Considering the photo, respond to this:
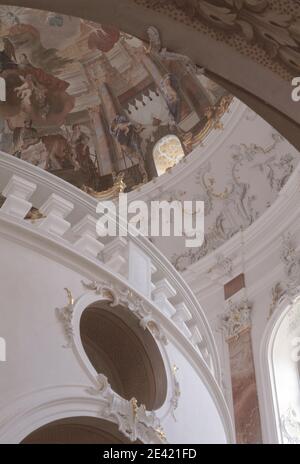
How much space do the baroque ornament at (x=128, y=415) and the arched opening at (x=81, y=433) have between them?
2.4 inches

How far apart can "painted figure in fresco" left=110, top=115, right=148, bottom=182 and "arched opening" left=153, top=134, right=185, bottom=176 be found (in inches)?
18.0

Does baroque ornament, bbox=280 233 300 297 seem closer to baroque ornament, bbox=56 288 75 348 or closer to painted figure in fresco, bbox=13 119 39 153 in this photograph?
baroque ornament, bbox=56 288 75 348

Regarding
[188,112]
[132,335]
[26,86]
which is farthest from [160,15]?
[26,86]

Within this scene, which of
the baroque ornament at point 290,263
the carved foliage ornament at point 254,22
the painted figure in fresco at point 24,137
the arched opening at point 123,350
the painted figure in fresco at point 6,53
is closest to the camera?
the carved foliage ornament at point 254,22

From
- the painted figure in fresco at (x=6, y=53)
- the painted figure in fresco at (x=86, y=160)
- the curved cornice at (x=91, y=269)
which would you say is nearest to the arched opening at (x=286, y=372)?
the curved cornice at (x=91, y=269)

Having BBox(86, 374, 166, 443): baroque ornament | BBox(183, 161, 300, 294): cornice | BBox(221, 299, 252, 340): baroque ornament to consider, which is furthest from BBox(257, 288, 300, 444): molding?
BBox(86, 374, 166, 443): baroque ornament

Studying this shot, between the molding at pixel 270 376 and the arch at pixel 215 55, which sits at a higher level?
the molding at pixel 270 376

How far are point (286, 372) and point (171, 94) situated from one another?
7593 mm

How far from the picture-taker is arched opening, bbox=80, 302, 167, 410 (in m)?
7.05

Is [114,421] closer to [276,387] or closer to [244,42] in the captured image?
[244,42]

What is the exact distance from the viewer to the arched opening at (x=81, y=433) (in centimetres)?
605

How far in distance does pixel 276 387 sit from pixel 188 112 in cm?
718

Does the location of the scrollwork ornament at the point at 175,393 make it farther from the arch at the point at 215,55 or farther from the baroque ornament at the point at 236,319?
the baroque ornament at the point at 236,319

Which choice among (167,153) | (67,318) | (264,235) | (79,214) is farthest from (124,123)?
(67,318)
